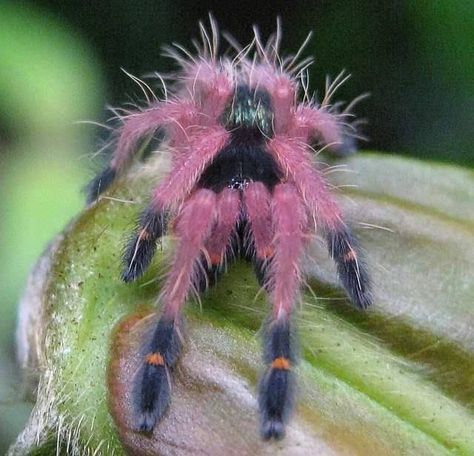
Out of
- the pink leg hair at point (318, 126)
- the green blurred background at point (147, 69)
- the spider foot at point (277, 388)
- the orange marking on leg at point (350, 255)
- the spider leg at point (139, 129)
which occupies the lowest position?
the spider foot at point (277, 388)

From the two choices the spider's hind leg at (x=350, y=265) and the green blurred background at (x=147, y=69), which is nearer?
the spider's hind leg at (x=350, y=265)

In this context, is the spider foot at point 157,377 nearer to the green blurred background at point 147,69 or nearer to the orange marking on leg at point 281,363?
the orange marking on leg at point 281,363

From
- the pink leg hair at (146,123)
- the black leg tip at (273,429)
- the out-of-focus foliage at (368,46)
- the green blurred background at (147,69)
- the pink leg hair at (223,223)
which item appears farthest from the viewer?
the out-of-focus foliage at (368,46)

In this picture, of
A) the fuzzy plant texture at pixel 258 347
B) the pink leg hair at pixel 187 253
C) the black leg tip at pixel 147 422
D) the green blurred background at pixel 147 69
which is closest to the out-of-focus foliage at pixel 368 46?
the green blurred background at pixel 147 69

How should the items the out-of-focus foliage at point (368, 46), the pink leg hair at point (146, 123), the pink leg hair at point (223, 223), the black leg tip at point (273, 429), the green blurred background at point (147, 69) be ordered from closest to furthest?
the black leg tip at point (273, 429), the pink leg hair at point (223, 223), the pink leg hair at point (146, 123), the green blurred background at point (147, 69), the out-of-focus foliage at point (368, 46)

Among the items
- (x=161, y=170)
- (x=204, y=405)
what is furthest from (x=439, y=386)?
(x=161, y=170)

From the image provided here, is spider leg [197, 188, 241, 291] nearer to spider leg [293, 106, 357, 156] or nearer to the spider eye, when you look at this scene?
the spider eye

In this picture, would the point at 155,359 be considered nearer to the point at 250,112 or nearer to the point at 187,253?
the point at 187,253

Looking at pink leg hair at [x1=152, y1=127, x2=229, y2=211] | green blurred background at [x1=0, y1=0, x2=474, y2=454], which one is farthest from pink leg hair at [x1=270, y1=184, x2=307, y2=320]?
green blurred background at [x1=0, y1=0, x2=474, y2=454]

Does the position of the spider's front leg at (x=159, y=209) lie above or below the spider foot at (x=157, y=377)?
above
